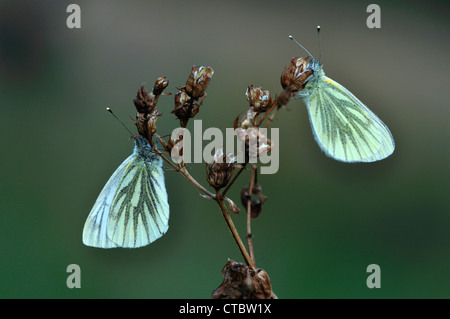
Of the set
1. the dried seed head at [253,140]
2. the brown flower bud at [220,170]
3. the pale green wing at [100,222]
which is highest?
the dried seed head at [253,140]

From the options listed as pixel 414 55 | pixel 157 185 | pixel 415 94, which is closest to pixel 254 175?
pixel 157 185

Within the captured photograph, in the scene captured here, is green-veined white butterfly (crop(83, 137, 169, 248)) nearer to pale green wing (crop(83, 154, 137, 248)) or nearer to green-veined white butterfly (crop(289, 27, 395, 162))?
pale green wing (crop(83, 154, 137, 248))

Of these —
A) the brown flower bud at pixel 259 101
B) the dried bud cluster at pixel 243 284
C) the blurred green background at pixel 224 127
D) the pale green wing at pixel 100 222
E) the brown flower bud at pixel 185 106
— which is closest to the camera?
the dried bud cluster at pixel 243 284

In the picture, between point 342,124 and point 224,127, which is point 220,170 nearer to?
point 342,124

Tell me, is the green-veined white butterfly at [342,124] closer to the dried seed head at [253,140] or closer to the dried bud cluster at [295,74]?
the dried bud cluster at [295,74]

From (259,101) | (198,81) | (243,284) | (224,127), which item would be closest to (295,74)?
(259,101)

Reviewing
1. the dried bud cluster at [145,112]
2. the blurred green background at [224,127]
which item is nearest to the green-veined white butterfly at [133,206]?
the dried bud cluster at [145,112]
